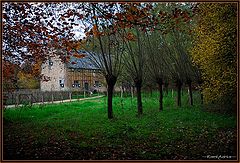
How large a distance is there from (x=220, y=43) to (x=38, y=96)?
12.8m

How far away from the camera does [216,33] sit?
28.6ft

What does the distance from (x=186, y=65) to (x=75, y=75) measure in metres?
8.47

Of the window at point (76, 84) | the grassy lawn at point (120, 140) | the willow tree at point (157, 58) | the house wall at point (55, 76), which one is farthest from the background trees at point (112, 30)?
the window at point (76, 84)

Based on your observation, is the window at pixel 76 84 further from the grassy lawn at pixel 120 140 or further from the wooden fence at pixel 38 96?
the grassy lawn at pixel 120 140

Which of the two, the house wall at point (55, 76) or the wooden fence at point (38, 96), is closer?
the wooden fence at point (38, 96)

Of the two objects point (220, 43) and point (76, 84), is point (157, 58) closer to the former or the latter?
point (220, 43)

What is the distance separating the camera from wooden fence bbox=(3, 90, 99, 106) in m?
11.7

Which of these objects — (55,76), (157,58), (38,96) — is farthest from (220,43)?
(55,76)

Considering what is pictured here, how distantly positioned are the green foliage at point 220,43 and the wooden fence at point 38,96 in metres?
7.68

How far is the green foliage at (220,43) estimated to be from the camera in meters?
8.30

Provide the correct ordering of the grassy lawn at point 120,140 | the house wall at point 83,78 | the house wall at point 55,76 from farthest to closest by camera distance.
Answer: the house wall at point 55,76 → the house wall at point 83,78 → the grassy lawn at point 120,140

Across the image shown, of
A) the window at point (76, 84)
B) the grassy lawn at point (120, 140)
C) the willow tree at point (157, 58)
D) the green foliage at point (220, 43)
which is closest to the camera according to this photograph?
the grassy lawn at point (120, 140)

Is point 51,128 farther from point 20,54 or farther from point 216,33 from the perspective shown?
point 216,33

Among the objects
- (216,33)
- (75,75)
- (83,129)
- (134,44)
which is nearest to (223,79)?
(216,33)
